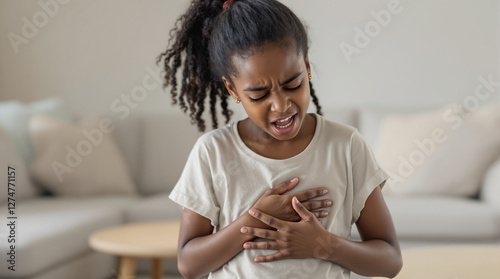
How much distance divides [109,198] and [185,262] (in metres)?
2.06

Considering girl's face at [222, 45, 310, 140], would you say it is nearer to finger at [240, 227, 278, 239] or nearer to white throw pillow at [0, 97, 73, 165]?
finger at [240, 227, 278, 239]

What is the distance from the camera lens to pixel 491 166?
270 cm

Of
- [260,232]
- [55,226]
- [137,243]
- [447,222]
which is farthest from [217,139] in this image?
[447,222]

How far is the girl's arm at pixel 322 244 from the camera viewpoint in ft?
3.18

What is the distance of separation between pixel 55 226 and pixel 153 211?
0.55 m

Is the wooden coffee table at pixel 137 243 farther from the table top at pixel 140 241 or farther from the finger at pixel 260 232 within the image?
the finger at pixel 260 232

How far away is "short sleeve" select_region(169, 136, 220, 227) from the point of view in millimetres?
1038

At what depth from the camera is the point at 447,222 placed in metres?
2.44

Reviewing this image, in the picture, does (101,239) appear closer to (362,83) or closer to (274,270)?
(274,270)

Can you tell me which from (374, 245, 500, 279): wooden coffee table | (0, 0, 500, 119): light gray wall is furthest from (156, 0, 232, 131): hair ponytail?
(0, 0, 500, 119): light gray wall

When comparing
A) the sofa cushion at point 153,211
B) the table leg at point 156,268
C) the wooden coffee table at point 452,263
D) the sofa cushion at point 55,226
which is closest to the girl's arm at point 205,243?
the wooden coffee table at point 452,263

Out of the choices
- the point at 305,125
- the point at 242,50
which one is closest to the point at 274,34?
the point at 242,50

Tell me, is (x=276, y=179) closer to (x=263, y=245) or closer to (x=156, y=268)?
(x=263, y=245)

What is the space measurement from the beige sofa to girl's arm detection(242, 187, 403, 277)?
1371 mm
